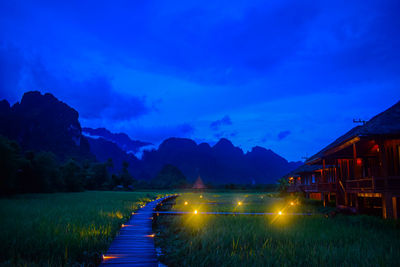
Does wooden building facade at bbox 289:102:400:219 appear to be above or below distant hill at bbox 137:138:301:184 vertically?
below

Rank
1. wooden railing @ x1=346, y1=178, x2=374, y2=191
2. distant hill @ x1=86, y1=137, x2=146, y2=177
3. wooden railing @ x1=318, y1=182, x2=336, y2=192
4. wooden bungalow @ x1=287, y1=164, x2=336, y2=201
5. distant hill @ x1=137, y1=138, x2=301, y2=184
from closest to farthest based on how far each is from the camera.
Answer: wooden railing @ x1=346, y1=178, x2=374, y2=191, wooden railing @ x1=318, y1=182, x2=336, y2=192, wooden bungalow @ x1=287, y1=164, x2=336, y2=201, distant hill @ x1=137, y1=138, x2=301, y2=184, distant hill @ x1=86, y1=137, x2=146, y2=177

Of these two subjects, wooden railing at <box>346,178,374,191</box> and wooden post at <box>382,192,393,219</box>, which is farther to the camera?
wooden railing at <box>346,178,374,191</box>

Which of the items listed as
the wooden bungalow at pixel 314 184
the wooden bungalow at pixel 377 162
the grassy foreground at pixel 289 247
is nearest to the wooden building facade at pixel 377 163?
the wooden bungalow at pixel 377 162

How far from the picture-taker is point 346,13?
707 inches

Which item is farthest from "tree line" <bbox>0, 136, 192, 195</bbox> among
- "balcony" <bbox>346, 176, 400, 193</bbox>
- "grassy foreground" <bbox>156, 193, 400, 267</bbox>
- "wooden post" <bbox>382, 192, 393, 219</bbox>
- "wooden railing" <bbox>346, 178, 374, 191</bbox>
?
"wooden post" <bbox>382, 192, 393, 219</bbox>

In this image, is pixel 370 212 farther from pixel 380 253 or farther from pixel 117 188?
pixel 117 188

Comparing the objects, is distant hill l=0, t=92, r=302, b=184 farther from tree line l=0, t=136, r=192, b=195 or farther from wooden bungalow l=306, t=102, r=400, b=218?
wooden bungalow l=306, t=102, r=400, b=218

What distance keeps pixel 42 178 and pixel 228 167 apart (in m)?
92.3

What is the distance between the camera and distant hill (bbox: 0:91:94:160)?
9769 centimetres

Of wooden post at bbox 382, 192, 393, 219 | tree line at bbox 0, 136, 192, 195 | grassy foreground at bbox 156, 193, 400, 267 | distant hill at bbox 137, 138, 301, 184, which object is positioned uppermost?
distant hill at bbox 137, 138, 301, 184

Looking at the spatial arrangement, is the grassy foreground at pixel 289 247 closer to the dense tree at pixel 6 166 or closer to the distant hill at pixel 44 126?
the dense tree at pixel 6 166

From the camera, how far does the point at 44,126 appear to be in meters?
109

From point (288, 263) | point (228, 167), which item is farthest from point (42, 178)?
point (228, 167)

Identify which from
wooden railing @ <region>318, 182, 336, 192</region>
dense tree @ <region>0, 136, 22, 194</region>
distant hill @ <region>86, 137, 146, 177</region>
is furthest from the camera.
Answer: distant hill @ <region>86, 137, 146, 177</region>
